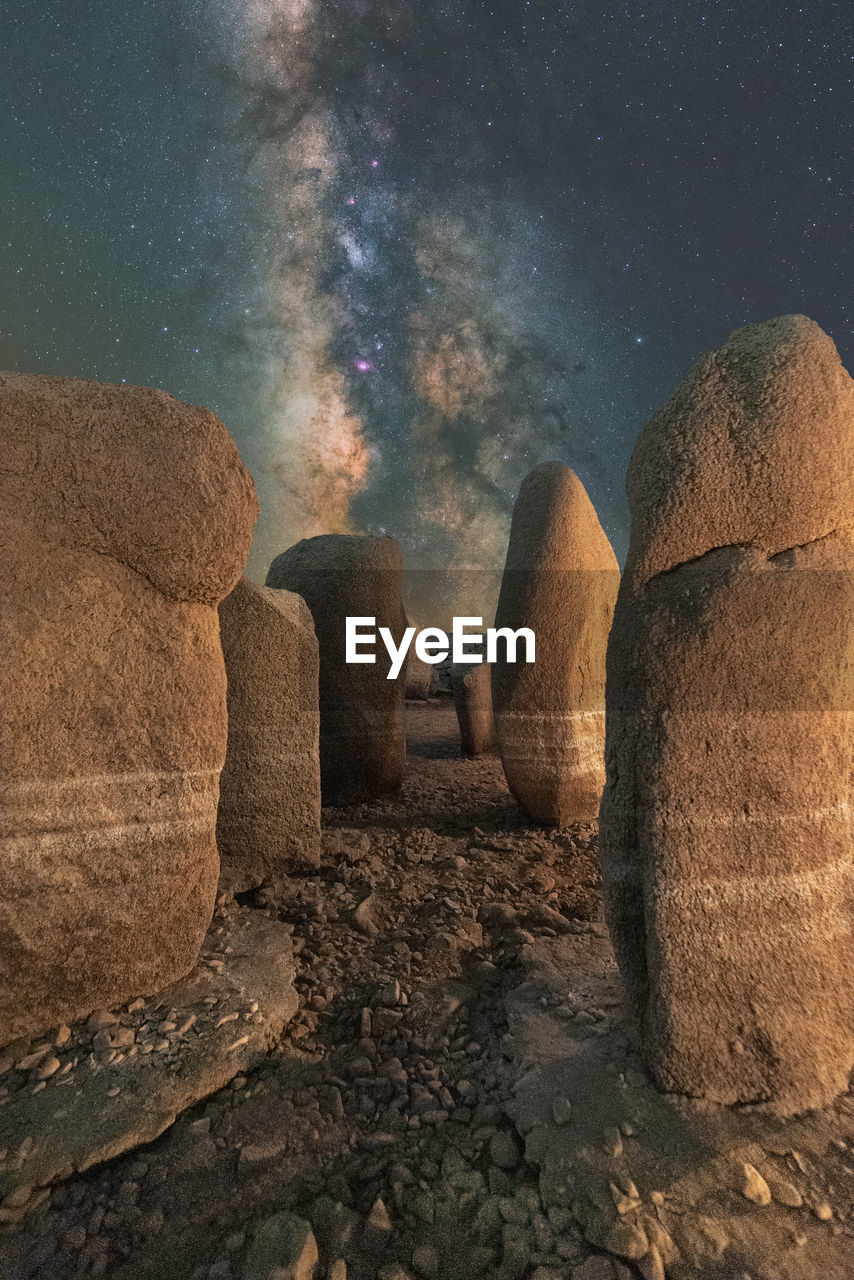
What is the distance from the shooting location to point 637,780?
181cm

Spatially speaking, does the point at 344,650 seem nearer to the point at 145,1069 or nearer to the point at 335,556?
the point at 335,556

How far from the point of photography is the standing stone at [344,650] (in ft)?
15.3

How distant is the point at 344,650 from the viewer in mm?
4699

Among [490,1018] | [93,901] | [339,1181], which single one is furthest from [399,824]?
[339,1181]

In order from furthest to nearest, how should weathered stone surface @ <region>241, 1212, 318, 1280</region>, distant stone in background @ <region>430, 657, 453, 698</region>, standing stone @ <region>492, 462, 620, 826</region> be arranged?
distant stone in background @ <region>430, 657, 453, 698</region>
standing stone @ <region>492, 462, 620, 826</region>
weathered stone surface @ <region>241, 1212, 318, 1280</region>

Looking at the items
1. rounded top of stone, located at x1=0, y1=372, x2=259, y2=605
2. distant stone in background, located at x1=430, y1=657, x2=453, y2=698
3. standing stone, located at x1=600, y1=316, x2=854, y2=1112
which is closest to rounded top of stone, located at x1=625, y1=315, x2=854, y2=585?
standing stone, located at x1=600, y1=316, x2=854, y2=1112

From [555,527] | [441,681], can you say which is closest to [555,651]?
[555,527]

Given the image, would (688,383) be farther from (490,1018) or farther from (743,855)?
(490,1018)

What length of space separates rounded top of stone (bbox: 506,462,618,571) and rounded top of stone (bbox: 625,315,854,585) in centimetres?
226

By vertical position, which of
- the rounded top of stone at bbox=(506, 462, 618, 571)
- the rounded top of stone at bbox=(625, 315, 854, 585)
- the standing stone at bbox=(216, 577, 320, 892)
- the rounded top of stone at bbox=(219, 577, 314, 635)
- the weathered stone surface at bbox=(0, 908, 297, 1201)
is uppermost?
the rounded top of stone at bbox=(506, 462, 618, 571)

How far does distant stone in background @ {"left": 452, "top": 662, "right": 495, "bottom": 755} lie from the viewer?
22.2 feet

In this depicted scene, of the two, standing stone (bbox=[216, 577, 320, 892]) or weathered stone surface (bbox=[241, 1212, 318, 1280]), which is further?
standing stone (bbox=[216, 577, 320, 892])

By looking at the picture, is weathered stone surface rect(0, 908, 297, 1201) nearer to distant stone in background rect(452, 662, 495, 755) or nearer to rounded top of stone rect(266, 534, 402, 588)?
rounded top of stone rect(266, 534, 402, 588)

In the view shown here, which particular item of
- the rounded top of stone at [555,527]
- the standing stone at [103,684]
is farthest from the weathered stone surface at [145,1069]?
the rounded top of stone at [555,527]
